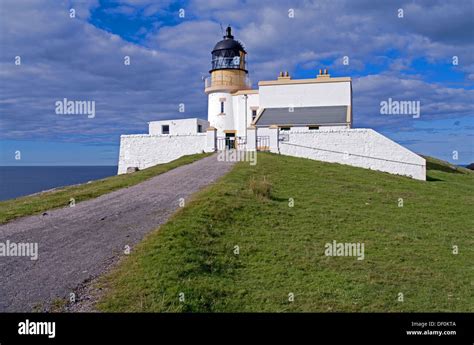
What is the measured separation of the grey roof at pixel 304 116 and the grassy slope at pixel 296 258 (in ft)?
42.1

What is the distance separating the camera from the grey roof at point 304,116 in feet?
86.2

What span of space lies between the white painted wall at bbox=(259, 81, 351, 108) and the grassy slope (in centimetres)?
1645

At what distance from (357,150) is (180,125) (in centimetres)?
1466

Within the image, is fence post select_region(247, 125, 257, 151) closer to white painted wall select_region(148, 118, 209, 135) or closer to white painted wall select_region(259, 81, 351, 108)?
white painted wall select_region(259, 81, 351, 108)

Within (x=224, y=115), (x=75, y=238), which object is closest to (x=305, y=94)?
(x=224, y=115)

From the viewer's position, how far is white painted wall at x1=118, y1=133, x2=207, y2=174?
26.6 m

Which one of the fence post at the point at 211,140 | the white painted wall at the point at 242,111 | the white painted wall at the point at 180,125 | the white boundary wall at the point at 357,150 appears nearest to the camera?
the white boundary wall at the point at 357,150

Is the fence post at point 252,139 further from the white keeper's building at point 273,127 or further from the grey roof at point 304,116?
the grey roof at point 304,116

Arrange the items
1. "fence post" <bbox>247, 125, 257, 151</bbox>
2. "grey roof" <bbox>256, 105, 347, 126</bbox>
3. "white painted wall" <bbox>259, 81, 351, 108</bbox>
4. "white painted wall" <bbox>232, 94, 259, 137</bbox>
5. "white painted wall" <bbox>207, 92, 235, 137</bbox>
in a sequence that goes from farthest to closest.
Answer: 1. "white painted wall" <bbox>207, 92, 235, 137</bbox>
2. "white painted wall" <bbox>232, 94, 259, 137</bbox>
3. "white painted wall" <bbox>259, 81, 351, 108</bbox>
4. "grey roof" <bbox>256, 105, 347, 126</bbox>
5. "fence post" <bbox>247, 125, 257, 151</bbox>

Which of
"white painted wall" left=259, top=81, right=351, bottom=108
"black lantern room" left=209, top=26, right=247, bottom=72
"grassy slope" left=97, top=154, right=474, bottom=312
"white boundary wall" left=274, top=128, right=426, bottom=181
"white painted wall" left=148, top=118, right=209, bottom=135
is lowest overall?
"grassy slope" left=97, top=154, right=474, bottom=312

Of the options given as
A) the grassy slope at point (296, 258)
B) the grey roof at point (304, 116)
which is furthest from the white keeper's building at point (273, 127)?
the grassy slope at point (296, 258)

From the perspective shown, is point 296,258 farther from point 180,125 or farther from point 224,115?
point 224,115

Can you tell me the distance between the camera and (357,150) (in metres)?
22.5

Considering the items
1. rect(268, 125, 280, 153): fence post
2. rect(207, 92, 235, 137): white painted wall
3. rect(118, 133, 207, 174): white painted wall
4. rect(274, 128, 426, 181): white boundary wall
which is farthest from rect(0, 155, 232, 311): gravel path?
rect(207, 92, 235, 137): white painted wall
